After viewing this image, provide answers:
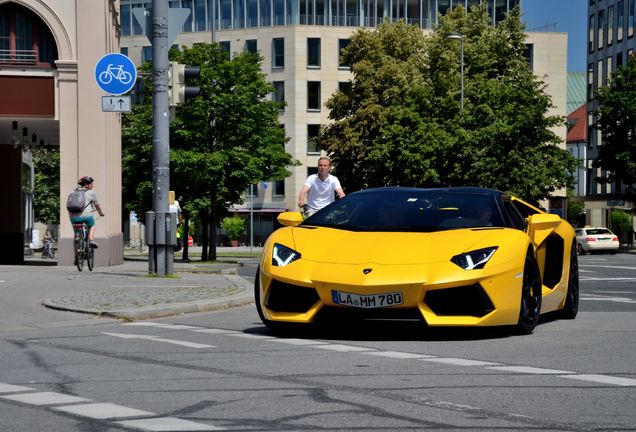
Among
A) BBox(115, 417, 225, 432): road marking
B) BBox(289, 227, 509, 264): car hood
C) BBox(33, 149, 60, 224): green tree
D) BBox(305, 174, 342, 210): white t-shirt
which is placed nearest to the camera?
BBox(115, 417, 225, 432): road marking

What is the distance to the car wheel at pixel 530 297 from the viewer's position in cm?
1141

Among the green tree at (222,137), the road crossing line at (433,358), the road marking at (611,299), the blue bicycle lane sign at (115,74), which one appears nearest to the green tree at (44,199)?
the green tree at (222,137)

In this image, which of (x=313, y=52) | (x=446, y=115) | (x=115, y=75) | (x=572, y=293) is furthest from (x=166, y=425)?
(x=313, y=52)

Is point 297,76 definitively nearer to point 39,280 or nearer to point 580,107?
point 580,107

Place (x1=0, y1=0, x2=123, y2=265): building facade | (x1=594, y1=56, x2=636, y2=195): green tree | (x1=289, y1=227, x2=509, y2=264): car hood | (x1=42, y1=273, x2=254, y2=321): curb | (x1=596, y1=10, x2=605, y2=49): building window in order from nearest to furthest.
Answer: (x1=289, y1=227, x2=509, y2=264): car hood
(x1=42, y1=273, x2=254, y2=321): curb
(x1=0, y1=0, x2=123, y2=265): building facade
(x1=594, y1=56, x2=636, y2=195): green tree
(x1=596, y1=10, x2=605, y2=49): building window

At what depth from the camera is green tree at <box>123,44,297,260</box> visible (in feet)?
157

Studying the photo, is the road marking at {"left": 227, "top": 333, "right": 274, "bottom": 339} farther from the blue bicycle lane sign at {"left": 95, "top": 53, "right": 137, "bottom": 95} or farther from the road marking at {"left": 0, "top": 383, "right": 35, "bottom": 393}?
the blue bicycle lane sign at {"left": 95, "top": 53, "right": 137, "bottom": 95}

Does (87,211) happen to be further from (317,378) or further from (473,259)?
(317,378)

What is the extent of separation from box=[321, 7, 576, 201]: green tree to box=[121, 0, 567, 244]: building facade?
22380 mm

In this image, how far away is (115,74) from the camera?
21.7 m

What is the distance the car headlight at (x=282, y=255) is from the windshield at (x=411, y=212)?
71cm

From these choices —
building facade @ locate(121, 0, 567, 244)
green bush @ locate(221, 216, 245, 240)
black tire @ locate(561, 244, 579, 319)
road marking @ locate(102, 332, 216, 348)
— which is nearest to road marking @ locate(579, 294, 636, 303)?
black tire @ locate(561, 244, 579, 319)

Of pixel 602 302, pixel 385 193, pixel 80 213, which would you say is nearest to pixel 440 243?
pixel 385 193

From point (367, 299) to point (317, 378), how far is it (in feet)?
7.74
